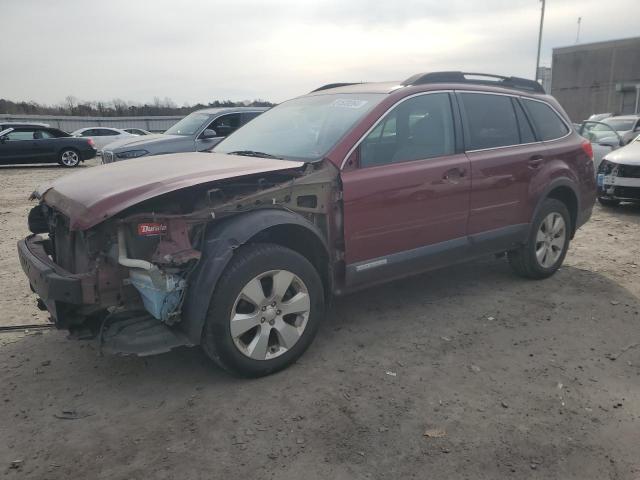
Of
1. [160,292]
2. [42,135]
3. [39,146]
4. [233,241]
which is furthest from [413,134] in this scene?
[42,135]

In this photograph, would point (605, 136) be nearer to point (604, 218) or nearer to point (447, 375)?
point (604, 218)

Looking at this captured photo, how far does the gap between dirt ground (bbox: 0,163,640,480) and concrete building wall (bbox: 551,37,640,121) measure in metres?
38.7

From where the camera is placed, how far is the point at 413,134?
407cm

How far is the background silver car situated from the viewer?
30.8ft

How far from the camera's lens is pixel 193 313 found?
9.88 ft

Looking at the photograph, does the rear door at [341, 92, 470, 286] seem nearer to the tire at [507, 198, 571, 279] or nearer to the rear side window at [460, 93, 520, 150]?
the rear side window at [460, 93, 520, 150]

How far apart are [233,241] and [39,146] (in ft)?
55.7

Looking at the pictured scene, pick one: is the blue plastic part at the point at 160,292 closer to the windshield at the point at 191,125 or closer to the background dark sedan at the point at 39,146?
the windshield at the point at 191,125

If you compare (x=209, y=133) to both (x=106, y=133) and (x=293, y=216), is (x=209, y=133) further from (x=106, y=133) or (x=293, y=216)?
(x=106, y=133)

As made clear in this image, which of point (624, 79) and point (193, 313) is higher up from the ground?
point (624, 79)

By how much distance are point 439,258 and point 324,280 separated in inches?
43.7

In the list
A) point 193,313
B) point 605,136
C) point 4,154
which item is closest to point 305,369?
point 193,313

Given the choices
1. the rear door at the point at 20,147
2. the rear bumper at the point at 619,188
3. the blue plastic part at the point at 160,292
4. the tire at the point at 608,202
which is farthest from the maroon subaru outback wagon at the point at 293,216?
the rear door at the point at 20,147

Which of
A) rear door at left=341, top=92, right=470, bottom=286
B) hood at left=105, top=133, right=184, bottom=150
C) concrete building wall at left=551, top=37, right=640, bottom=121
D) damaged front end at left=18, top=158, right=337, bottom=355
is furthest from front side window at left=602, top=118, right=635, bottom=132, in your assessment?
concrete building wall at left=551, top=37, right=640, bottom=121
